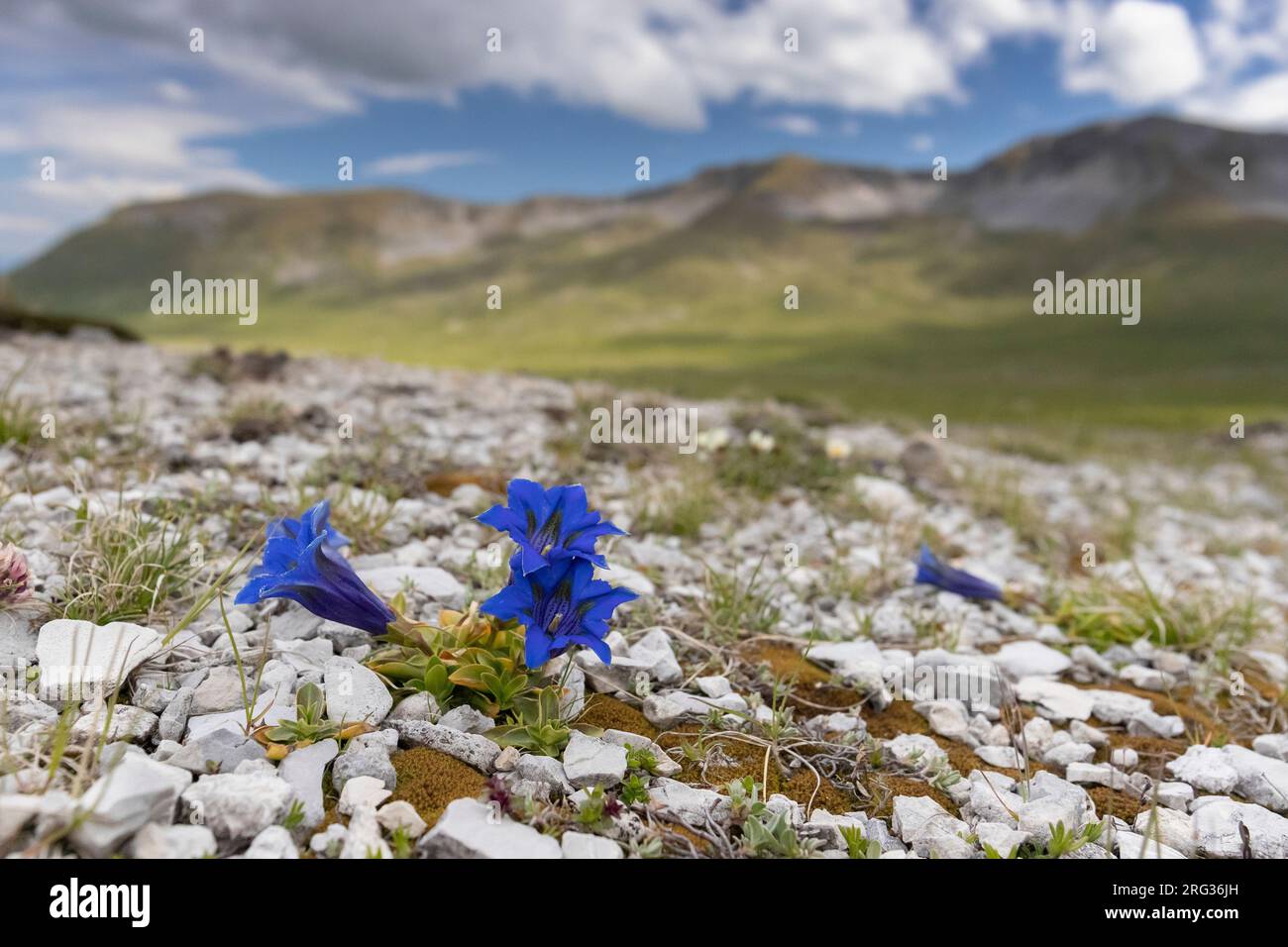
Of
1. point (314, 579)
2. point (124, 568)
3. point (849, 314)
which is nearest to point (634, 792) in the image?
point (314, 579)

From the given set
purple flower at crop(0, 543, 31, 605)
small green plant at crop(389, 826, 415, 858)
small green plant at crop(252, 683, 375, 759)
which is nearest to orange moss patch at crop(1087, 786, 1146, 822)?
small green plant at crop(389, 826, 415, 858)

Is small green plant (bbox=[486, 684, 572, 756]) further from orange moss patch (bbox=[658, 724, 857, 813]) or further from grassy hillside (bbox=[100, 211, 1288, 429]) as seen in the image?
grassy hillside (bbox=[100, 211, 1288, 429])

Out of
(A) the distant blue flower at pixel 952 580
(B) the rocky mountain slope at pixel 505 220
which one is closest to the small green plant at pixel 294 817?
(A) the distant blue flower at pixel 952 580

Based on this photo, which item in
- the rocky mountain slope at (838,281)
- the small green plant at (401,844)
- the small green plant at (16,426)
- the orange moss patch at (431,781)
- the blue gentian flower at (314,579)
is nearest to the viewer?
the small green plant at (401,844)

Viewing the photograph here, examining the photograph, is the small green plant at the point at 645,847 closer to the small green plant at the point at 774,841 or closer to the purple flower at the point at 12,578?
the small green plant at the point at 774,841

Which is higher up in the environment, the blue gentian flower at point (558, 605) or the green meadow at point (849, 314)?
the green meadow at point (849, 314)

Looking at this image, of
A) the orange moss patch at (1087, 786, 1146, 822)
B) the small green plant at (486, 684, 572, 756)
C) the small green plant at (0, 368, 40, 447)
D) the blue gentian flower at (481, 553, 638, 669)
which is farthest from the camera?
the small green plant at (0, 368, 40, 447)

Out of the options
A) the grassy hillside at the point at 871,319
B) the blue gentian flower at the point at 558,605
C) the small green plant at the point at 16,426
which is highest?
the grassy hillside at the point at 871,319
